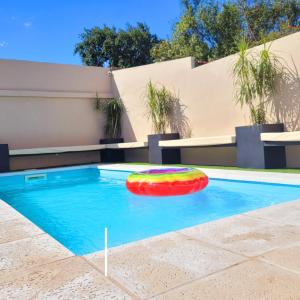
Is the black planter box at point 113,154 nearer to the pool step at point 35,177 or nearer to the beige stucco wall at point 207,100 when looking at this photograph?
the beige stucco wall at point 207,100

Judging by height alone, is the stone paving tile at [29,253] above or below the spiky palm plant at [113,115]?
below

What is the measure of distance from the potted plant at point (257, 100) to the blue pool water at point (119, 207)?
1.18m

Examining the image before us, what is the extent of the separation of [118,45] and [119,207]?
18.6 m

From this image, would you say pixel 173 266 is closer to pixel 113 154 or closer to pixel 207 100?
pixel 207 100

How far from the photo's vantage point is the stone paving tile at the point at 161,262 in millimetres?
1899

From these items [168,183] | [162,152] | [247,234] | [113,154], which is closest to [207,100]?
[162,152]

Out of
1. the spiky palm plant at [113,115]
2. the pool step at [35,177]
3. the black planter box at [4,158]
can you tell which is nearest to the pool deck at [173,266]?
the pool step at [35,177]

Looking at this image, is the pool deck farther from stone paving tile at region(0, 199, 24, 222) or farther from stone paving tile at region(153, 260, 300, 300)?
stone paving tile at region(0, 199, 24, 222)

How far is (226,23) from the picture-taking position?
1697 centimetres

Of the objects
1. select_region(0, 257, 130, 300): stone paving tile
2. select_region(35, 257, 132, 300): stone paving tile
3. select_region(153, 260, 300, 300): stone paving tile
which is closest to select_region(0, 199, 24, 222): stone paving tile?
select_region(0, 257, 130, 300): stone paving tile

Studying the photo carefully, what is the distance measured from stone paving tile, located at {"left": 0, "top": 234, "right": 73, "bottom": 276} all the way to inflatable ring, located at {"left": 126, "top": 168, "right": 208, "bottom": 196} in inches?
92.3

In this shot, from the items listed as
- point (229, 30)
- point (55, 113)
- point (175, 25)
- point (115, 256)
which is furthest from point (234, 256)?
point (175, 25)

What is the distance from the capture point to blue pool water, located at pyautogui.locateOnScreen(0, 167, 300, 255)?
375 centimetres

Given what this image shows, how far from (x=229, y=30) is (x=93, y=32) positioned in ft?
32.6
